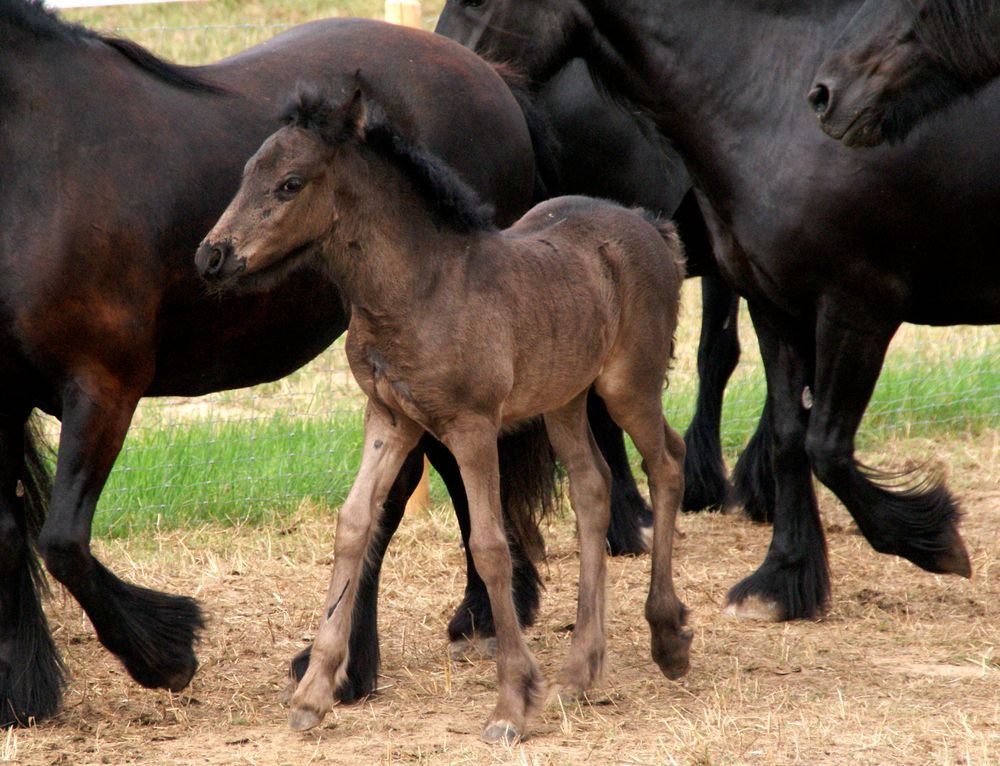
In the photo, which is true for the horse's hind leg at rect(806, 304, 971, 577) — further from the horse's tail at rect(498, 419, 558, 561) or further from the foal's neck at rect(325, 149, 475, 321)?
the foal's neck at rect(325, 149, 475, 321)

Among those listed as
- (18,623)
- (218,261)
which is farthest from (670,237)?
(18,623)

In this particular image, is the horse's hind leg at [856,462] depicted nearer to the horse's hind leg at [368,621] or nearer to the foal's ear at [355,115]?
the horse's hind leg at [368,621]

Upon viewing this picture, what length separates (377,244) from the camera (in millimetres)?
3697

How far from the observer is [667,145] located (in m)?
5.20

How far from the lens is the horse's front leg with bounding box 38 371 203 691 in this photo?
3.72 meters

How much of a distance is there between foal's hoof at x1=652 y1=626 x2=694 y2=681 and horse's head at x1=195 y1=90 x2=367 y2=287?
1.57m

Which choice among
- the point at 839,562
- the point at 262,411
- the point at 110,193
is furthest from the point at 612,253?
the point at 262,411

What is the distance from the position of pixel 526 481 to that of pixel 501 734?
47.2 inches

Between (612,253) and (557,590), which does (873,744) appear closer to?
Answer: (612,253)

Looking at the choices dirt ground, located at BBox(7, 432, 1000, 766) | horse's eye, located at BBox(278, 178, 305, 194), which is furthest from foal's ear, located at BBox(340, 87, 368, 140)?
dirt ground, located at BBox(7, 432, 1000, 766)

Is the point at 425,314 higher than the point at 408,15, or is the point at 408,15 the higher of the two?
the point at 408,15

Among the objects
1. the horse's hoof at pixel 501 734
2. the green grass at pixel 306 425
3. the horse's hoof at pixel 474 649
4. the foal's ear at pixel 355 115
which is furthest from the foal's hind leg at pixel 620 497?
the foal's ear at pixel 355 115

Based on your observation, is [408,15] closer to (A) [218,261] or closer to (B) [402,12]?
(B) [402,12]

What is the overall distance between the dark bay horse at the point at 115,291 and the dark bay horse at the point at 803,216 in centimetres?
85
